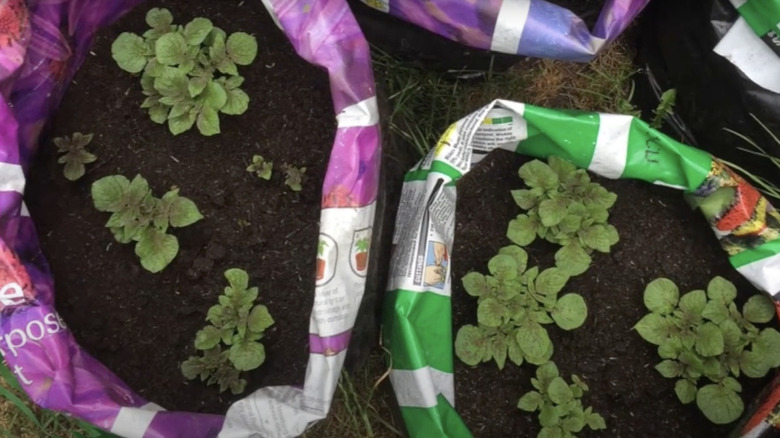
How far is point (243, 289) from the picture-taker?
87 cm

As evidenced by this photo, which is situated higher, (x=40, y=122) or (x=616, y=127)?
(x=616, y=127)

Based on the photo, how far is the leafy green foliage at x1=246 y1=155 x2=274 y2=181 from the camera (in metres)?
0.90

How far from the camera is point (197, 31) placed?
92 cm

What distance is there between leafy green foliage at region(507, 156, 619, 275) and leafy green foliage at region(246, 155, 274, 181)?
307mm

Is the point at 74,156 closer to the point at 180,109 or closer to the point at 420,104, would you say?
the point at 180,109

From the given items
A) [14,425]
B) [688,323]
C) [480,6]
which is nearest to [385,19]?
[480,6]

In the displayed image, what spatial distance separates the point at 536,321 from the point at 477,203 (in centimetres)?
17

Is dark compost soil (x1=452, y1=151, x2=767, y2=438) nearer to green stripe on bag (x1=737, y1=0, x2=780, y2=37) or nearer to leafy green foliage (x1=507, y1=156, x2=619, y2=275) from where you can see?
leafy green foliage (x1=507, y1=156, x2=619, y2=275)

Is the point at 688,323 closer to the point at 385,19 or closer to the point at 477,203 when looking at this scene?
the point at 477,203

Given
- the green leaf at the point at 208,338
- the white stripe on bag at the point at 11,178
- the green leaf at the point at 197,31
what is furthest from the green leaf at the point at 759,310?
the white stripe on bag at the point at 11,178

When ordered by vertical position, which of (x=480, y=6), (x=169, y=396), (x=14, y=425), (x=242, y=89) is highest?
(x=480, y=6)

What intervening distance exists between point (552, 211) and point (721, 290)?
0.78 feet

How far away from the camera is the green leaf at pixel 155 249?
0.88 meters

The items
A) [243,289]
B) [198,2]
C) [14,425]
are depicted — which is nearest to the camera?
[243,289]
